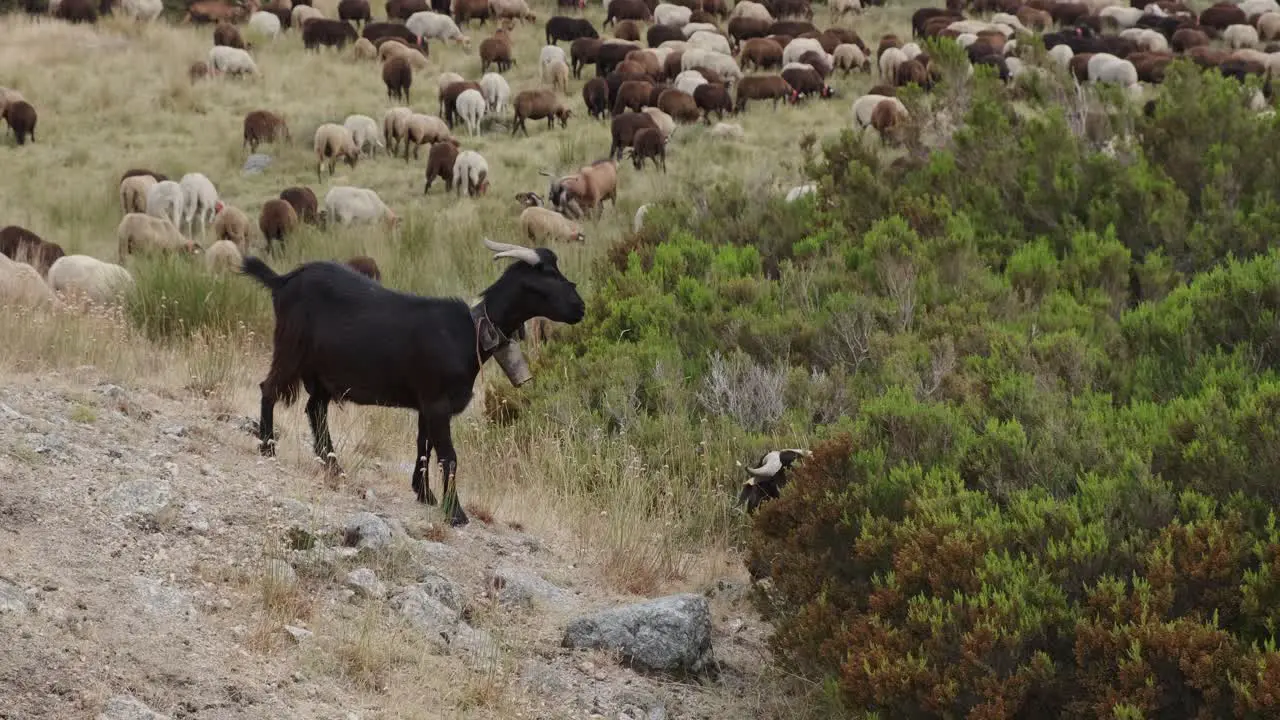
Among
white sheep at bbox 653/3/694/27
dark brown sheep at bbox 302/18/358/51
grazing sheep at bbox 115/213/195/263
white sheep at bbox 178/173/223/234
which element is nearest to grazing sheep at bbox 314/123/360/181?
white sheep at bbox 178/173/223/234

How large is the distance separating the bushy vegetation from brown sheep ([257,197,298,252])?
7.56 m

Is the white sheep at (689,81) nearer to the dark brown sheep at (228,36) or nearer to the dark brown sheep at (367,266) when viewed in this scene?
the dark brown sheep at (228,36)

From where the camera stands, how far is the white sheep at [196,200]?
21.1 metres

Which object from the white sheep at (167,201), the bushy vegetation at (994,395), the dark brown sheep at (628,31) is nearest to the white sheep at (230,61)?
the dark brown sheep at (628,31)

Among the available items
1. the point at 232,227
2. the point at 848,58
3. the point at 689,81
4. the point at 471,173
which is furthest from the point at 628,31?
the point at 232,227

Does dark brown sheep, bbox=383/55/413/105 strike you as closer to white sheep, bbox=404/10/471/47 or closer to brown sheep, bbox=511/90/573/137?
brown sheep, bbox=511/90/573/137

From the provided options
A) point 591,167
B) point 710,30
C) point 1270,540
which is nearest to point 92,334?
point 1270,540

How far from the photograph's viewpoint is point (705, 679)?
20.7 ft

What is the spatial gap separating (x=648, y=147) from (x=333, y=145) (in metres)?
5.20

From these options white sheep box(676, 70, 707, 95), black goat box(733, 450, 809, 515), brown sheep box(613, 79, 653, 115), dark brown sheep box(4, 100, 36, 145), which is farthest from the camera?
white sheep box(676, 70, 707, 95)

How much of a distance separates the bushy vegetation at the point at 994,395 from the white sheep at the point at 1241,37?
78.8 ft

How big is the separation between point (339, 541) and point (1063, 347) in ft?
14.4

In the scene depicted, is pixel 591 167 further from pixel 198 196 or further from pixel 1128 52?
pixel 1128 52

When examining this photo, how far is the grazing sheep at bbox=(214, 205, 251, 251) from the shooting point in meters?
19.9
